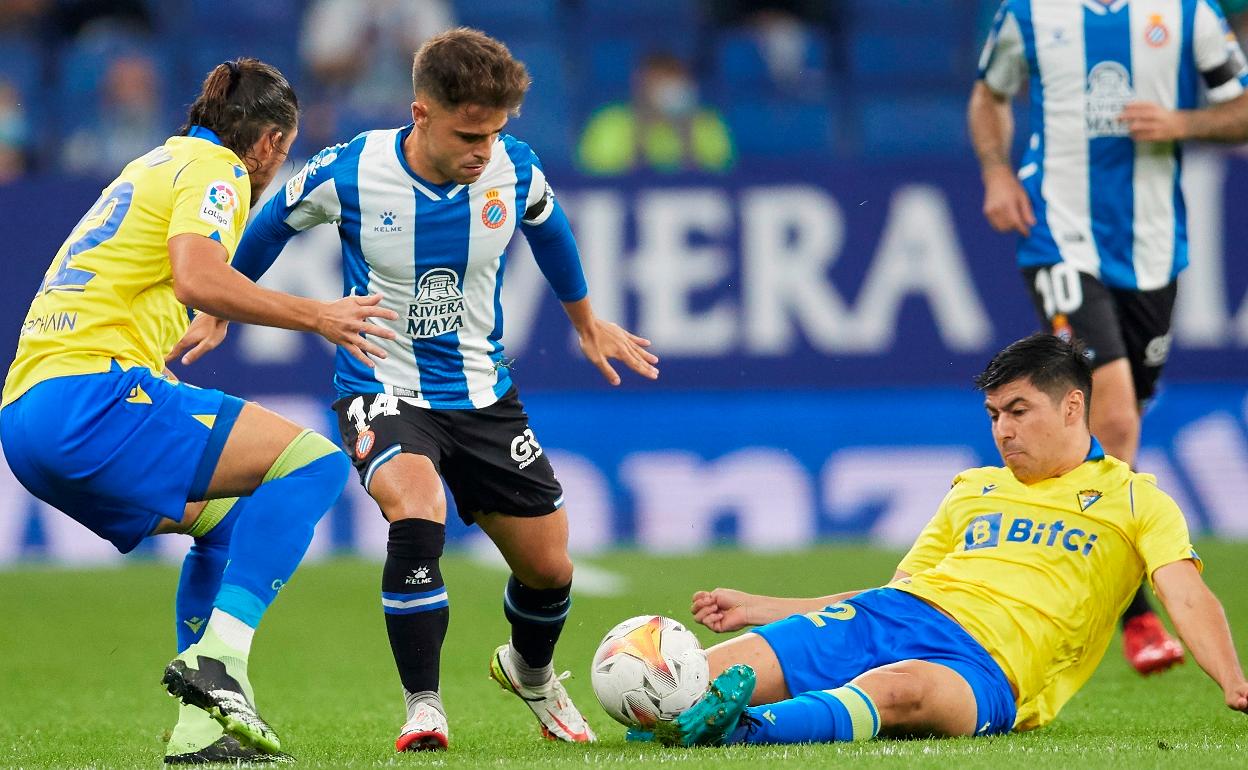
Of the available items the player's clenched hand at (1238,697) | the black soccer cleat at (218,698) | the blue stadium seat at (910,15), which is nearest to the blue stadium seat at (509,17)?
the blue stadium seat at (910,15)

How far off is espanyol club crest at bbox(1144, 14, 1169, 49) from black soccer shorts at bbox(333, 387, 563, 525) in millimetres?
2944

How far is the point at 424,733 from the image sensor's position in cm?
445

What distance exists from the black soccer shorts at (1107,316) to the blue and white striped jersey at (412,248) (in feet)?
7.39

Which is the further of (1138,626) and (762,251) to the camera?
(762,251)

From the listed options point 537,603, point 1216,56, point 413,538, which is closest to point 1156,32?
point 1216,56

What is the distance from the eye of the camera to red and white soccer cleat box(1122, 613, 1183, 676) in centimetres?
596

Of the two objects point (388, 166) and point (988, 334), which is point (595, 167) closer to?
point (988, 334)

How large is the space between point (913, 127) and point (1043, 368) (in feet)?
28.8

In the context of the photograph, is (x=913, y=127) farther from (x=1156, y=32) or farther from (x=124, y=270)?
(x=124, y=270)

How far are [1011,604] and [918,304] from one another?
618 centimetres

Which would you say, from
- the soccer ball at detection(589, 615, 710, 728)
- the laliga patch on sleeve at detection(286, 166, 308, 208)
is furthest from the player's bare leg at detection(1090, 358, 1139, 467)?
the laliga patch on sleeve at detection(286, 166, 308, 208)

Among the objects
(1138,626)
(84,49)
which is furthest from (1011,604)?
(84,49)

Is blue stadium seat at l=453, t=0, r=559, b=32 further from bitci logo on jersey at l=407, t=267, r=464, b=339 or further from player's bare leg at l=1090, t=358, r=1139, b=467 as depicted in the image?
bitci logo on jersey at l=407, t=267, r=464, b=339

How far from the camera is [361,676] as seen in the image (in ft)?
20.8
